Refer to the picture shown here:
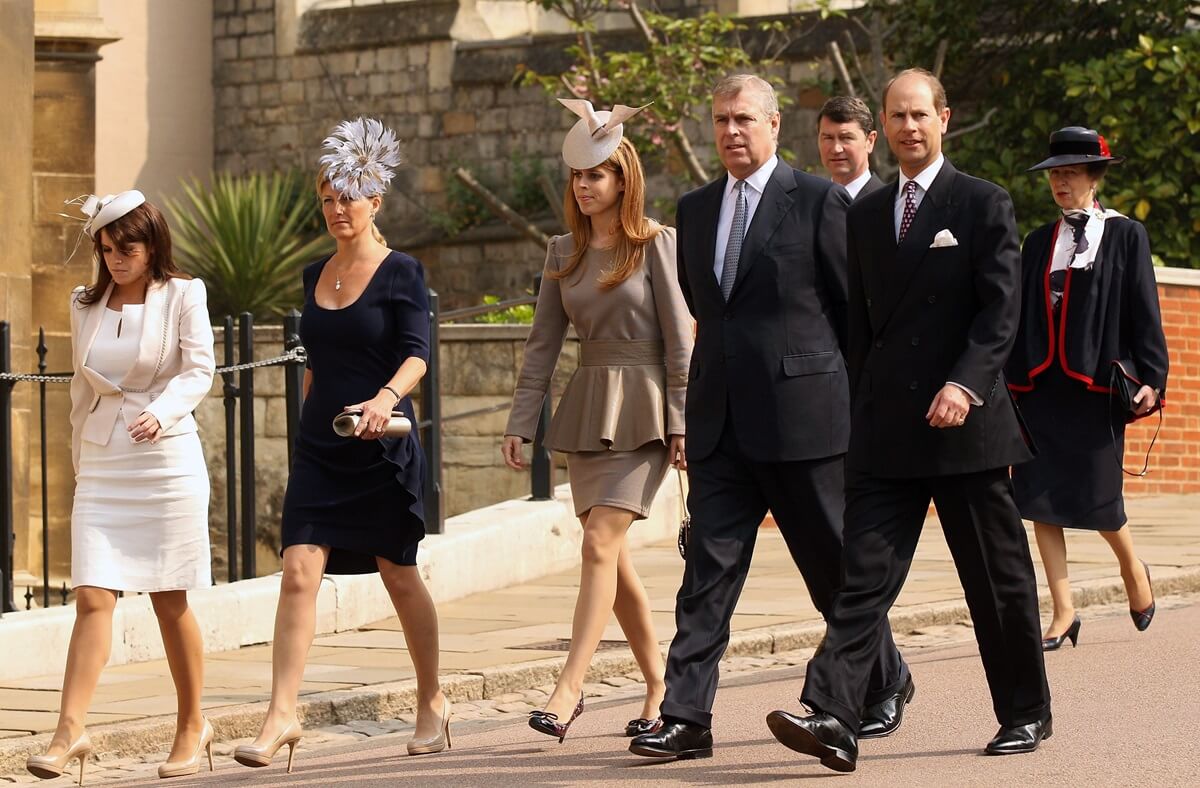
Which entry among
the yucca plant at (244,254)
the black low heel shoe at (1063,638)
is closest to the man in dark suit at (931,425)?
the black low heel shoe at (1063,638)

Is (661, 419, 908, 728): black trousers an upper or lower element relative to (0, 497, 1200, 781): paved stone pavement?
upper

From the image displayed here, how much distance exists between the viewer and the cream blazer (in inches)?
252

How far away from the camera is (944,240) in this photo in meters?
5.68

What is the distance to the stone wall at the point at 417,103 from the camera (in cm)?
2141

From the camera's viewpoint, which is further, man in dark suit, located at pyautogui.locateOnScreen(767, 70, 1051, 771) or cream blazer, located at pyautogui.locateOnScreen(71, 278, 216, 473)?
cream blazer, located at pyautogui.locateOnScreen(71, 278, 216, 473)

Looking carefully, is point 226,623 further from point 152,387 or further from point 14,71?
point 14,71

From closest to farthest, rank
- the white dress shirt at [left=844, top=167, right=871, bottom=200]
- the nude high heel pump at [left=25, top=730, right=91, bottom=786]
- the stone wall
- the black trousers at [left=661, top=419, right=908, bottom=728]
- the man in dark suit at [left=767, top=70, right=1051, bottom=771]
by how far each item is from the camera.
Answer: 1. the man in dark suit at [left=767, top=70, right=1051, bottom=771]
2. the black trousers at [left=661, top=419, right=908, bottom=728]
3. the nude high heel pump at [left=25, top=730, right=91, bottom=786]
4. the white dress shirt at [left=844, top=167, right=871, bottom=200]
5. the stone wall

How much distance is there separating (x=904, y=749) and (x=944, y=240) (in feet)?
4.75

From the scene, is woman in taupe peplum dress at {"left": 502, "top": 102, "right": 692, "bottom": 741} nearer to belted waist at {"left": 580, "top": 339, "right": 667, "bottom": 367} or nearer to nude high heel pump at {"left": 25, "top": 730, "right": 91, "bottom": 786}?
belted waist at {"left": 580, "top": 339, "right": 667, "bottom": 367}

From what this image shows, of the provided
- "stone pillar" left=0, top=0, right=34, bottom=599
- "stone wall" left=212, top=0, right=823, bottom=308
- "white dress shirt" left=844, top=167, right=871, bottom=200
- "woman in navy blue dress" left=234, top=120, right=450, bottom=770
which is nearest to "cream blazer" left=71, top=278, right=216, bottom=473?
"woman in navy blue dress" left=234, top=120, right=450, bottom=770

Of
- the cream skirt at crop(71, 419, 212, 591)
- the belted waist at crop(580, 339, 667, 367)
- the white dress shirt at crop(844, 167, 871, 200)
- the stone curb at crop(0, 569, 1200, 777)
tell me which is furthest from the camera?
the white dress shirt at crop(844, 167, 871, 200)

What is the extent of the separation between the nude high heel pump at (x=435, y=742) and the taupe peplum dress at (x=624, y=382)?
72 cm

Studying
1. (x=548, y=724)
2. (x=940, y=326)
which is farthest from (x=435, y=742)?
(x=940, y=326)

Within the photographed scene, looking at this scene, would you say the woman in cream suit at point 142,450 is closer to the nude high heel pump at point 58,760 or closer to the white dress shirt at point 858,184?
the nude high heel pump at point 58,760
